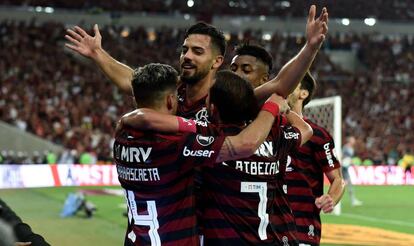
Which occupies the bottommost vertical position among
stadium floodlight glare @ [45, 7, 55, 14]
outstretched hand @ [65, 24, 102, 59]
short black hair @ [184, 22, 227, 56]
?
outstretched hand @ [65, 24, 102, 59]

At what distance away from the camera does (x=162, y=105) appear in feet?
13.7

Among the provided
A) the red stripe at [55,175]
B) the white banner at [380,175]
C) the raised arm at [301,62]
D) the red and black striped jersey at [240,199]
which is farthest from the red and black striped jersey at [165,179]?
the white banner at [380,175]

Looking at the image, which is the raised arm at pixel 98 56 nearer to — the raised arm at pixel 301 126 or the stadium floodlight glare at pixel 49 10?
the raised arm at pixel 301 126

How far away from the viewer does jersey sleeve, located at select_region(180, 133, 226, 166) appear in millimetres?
4051

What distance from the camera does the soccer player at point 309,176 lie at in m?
5.56

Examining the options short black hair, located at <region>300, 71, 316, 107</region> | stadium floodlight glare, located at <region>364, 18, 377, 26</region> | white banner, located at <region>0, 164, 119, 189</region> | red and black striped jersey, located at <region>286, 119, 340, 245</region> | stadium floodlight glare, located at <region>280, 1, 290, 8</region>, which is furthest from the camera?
stadium floodlight glare, located at <region>364, 18, 377, 26</region>

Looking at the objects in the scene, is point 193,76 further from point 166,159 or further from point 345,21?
point 345,21

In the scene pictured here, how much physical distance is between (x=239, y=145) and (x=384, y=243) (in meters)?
9.60

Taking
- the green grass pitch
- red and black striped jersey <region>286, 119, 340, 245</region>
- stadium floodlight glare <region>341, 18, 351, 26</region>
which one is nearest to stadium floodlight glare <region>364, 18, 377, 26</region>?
stadium floodlight glare <region>341, 18, 351, 26</region>

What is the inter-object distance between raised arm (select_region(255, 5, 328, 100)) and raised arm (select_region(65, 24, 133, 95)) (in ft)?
4.15

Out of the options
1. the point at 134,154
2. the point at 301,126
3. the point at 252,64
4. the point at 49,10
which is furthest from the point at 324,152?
the point at 49,10

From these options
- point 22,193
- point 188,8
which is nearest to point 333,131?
point 22,193

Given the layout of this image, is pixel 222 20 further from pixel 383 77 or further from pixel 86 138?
pixel 86 138

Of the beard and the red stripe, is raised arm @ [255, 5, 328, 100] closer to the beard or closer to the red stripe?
the beard
